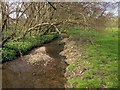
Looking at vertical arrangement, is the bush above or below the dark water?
above

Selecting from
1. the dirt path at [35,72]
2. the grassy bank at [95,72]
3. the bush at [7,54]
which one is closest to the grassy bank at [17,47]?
the bush at [7,54]

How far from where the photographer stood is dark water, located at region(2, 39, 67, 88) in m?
14.7

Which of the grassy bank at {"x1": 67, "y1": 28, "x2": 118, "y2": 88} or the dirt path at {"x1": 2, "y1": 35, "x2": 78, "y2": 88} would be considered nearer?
the grassy bank at {"x1": 67, "y1": 28, "x2": 118, "y2": 88}

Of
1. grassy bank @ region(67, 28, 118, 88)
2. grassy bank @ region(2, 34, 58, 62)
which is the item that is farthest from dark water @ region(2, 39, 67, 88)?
grassy bank @ region(67, 28, 118, 88)

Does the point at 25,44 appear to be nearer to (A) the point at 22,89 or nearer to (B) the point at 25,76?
(B) the point at 25,76

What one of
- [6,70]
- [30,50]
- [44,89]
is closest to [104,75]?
[44,89]

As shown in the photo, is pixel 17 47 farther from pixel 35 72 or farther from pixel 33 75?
pixel 33 75

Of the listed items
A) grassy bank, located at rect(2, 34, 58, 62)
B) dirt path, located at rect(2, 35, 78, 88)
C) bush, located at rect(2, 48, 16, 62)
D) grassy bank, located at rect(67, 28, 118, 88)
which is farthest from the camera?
grassy bank, located at rect(2, 34, 58, 62)

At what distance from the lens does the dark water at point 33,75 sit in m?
14.7

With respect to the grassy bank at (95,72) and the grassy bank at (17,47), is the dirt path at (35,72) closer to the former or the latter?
the grassy bank at (17,47)

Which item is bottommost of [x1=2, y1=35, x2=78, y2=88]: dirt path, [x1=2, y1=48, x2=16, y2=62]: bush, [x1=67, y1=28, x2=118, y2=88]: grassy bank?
[x1=2, y1=35, x2=78, y2=88]: dirt path

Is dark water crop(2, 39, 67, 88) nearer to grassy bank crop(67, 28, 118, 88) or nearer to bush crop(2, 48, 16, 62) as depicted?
bush crop(2, 48, 16, 62)

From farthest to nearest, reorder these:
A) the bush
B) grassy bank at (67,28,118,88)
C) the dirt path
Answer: the bush → the dirt path → grassy bank at (67,28,118,88)

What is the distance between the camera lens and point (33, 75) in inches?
655
